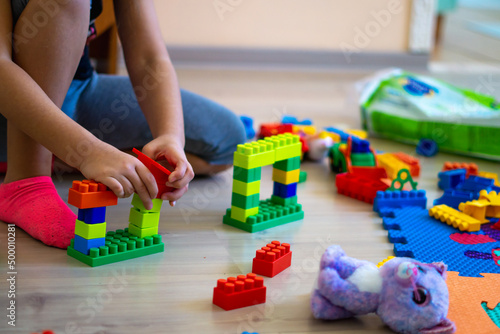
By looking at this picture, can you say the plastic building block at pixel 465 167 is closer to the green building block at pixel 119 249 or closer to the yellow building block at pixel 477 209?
the yellow building block at pixel 477 209

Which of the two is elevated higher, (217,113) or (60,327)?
(217,113)

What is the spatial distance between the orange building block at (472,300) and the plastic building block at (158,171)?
1.31 feet

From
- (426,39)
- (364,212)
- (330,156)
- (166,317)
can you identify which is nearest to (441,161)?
(330,156)

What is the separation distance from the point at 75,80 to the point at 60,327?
0.61 metres

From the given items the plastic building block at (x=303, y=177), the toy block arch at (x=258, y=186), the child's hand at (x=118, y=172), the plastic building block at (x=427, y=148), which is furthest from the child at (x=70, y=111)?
the plastic building block at (x=427, y=148)

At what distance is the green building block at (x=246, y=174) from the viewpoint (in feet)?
3.10

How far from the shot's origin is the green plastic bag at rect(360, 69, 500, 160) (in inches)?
57.1

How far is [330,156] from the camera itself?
1.33m

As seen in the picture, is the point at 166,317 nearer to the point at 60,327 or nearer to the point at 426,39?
the point at 60,327

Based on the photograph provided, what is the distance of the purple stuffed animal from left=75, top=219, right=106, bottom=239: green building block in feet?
0.97

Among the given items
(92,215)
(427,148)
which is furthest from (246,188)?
(427,148)

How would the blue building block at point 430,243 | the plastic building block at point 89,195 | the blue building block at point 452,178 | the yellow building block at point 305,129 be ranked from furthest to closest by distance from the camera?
1. the yellow building block at point 305,129
2. the blue building block at point 452,178
3. the blue building block at point 430,243
4. the plastic building block at point 89,195

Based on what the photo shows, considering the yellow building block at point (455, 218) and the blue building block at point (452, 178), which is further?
the blue building block at point (452, 178)

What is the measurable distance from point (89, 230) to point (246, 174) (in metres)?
0.26
